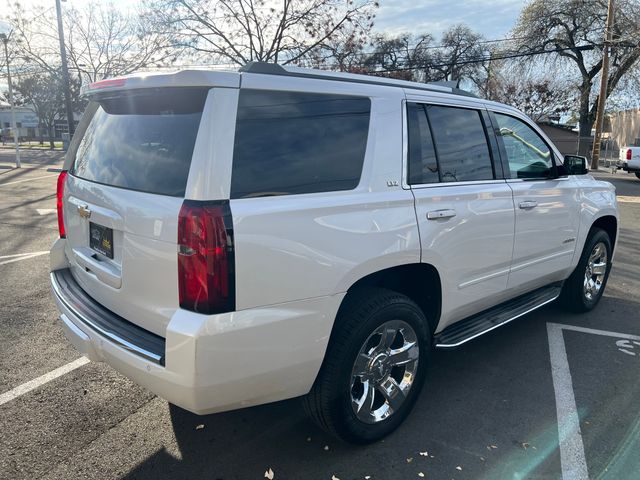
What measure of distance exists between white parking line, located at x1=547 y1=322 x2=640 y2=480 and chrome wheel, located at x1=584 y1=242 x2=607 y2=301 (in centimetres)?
53

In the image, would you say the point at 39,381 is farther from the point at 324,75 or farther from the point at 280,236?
the point at 324,75

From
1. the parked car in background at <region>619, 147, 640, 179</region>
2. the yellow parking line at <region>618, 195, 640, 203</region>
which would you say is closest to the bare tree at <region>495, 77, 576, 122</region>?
the parked car in background at <region>619, 147, 640, 179</region>

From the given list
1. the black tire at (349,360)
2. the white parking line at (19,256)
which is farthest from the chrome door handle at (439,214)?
the white parking line at (19,256)

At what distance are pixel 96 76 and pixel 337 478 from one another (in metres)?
34.3

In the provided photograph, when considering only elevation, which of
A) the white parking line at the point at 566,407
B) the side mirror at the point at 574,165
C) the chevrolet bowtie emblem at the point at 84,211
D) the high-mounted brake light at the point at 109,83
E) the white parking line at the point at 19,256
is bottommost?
the white parking line at the point at 566,407

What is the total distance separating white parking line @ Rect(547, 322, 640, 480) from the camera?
2.70 m

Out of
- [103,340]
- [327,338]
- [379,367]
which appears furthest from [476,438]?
[103,340]

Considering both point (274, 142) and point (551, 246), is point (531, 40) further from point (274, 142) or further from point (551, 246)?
point (274, 142)

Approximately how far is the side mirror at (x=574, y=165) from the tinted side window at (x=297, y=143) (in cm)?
235

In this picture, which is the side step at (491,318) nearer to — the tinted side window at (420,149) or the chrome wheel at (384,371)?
the chrome wheel at (384,371)

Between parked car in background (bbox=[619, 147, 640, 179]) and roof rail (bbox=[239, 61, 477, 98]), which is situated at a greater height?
roof rail (bbox=[239, 61, 477, 98])

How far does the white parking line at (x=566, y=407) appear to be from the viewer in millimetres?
2697

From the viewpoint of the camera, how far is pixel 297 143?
246 cm

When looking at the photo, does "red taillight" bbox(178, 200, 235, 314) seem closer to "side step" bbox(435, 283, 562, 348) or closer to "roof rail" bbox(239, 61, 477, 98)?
"roof rail" bbox(239, 61, 477, 98)
